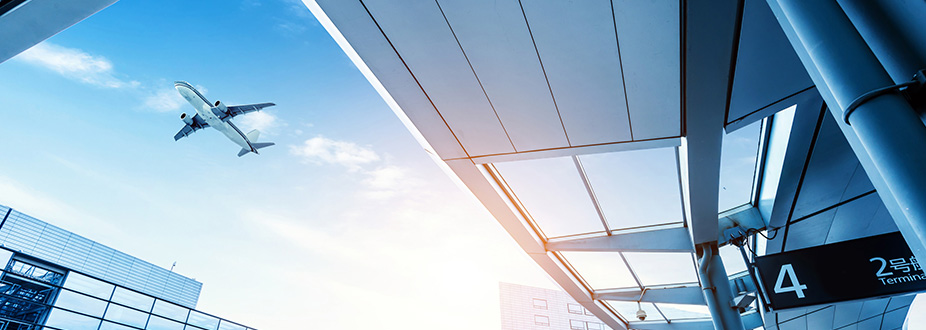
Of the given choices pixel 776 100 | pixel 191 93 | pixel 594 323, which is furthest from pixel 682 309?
pixel 594 323

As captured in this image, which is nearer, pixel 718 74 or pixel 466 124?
pixel 718 74

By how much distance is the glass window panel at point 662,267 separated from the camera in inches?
418

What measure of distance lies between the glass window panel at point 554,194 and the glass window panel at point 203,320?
1249 centimetres

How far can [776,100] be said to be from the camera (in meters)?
5.17

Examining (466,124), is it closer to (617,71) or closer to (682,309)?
(617,71)

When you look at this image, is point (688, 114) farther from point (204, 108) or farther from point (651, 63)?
point (204, 108)

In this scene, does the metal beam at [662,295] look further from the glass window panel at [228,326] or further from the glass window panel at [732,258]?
the glass window panel at [228,326]

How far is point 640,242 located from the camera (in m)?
8.98

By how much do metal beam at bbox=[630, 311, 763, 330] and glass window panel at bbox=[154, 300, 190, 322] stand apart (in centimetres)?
1634

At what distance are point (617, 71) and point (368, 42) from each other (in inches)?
106

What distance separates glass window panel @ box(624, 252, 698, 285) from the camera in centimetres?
1062

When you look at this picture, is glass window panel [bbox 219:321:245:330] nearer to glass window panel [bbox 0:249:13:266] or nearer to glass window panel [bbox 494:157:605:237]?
glass window panel [bbox 0:249:13:266]

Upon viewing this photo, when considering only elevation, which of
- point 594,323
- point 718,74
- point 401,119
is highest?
point 594,323

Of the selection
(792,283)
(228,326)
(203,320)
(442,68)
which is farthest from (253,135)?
(792,283)
